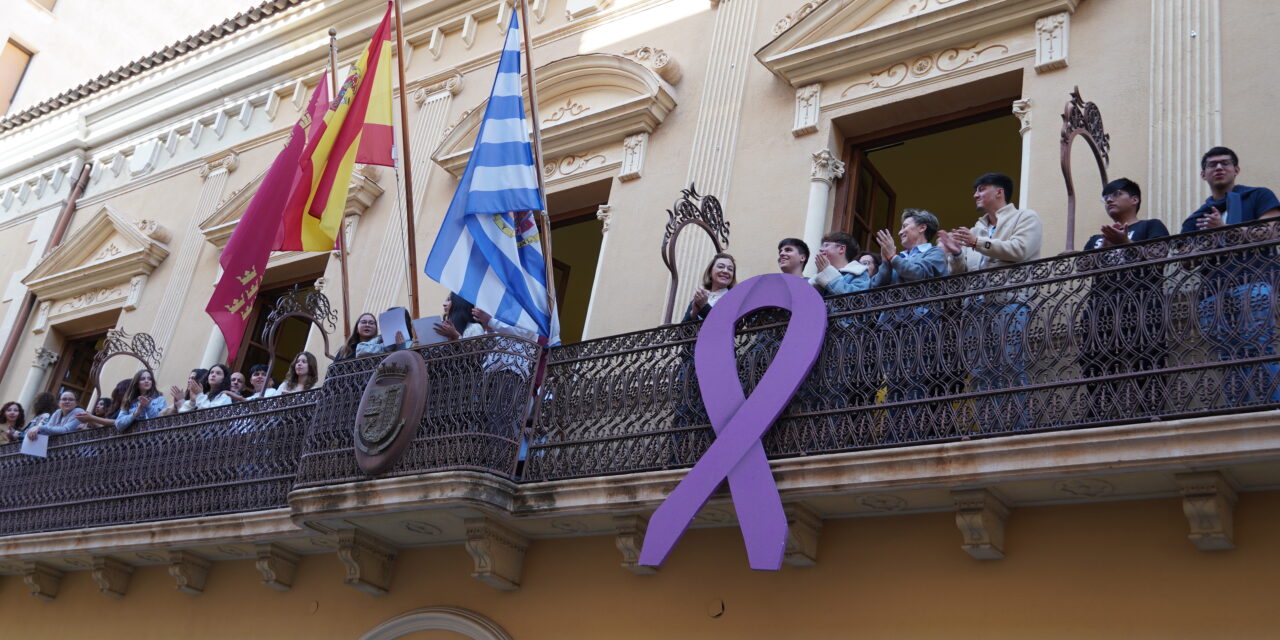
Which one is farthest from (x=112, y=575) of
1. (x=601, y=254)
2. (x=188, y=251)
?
(x=601, y=254)

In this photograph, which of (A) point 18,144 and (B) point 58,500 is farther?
(A) point 18,144

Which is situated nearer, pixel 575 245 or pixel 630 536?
pixel 630 536

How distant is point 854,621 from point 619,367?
6.73 feet

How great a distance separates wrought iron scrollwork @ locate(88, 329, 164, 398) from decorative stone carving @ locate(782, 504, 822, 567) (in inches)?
290

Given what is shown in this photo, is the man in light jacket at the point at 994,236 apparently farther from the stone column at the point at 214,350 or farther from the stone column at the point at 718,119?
the stone column at the point at 214,350

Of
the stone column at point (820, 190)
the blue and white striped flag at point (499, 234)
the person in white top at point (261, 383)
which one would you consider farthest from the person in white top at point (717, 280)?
the person in white top at point (261, 383)

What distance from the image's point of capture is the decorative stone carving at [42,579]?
10914 millimetres

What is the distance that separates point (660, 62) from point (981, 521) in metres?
5.20

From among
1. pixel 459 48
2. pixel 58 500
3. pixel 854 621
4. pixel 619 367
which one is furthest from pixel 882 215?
pixel 58 500

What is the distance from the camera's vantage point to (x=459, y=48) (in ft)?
39.8

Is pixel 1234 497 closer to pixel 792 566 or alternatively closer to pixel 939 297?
pixel 939 297

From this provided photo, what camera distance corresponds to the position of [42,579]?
432 inches

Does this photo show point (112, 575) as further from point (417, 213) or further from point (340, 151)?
point (340, 151)

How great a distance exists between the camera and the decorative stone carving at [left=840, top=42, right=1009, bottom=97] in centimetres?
854
